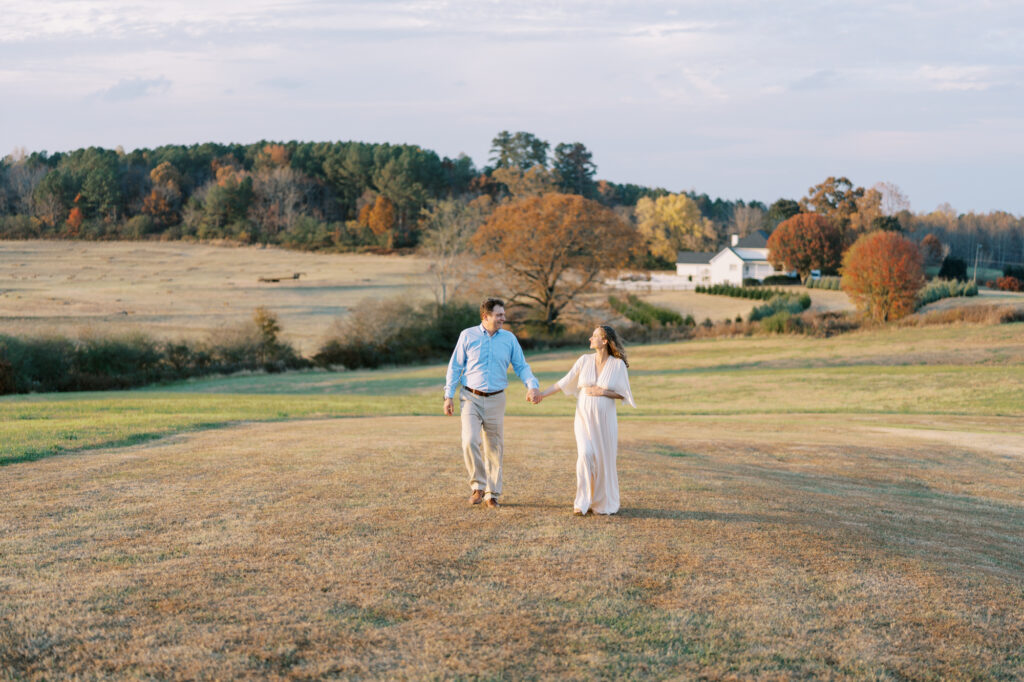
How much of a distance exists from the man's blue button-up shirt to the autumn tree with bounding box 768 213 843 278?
329 ft

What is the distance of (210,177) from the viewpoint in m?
125

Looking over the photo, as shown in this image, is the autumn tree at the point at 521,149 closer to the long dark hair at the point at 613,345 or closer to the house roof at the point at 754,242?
the house roof at the point at 754,242

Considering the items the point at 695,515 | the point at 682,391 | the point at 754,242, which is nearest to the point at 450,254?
the point at 682,391

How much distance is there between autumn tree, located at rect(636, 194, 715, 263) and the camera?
131 m

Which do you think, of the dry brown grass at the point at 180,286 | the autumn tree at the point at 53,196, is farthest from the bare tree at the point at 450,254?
the autumn tree at the point at 53,196

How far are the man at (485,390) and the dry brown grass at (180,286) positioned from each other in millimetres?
42905

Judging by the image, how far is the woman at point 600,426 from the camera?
928cm

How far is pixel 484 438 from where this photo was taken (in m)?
9.73

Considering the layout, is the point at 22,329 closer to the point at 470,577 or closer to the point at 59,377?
the point at 59,377

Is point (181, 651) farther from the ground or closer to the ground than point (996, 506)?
farther from the ground

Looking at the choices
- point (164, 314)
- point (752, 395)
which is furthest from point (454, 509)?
point (164, 314)

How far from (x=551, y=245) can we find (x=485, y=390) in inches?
2220

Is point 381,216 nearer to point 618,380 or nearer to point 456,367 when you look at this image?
point 456,367

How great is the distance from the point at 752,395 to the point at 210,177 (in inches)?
4347
